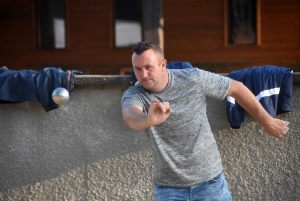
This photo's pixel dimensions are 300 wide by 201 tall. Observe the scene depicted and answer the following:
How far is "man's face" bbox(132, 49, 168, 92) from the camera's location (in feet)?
11.3

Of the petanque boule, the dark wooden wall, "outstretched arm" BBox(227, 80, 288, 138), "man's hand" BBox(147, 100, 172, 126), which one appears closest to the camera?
"man's hand" BBox(147, 100, 172, 126)

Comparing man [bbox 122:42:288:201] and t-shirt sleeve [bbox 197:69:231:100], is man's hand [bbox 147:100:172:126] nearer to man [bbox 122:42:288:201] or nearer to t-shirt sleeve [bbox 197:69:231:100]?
man [bbox 122:42:288:201]

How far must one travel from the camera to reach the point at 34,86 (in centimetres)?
494

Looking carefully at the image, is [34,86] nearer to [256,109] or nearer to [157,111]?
[256,109]

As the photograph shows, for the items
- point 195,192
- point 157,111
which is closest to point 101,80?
point 195,192

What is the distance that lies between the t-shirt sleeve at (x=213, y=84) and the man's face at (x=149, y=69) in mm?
310

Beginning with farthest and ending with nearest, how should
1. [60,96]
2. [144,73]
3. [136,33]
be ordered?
1. [136,33]
2. [60,96]
3. [144,73]

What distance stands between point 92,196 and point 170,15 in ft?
23.8

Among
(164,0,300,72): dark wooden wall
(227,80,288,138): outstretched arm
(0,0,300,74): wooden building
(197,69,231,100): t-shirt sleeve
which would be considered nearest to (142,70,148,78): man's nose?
(197,69,231,100): t-shirt sleeve

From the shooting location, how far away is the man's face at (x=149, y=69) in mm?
3438

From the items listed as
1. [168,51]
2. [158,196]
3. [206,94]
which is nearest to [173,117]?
[206,94]

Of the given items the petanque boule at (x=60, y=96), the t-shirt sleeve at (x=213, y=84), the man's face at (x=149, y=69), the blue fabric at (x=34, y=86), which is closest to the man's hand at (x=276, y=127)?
the t-shirt sleeve at (x=213, y=84)

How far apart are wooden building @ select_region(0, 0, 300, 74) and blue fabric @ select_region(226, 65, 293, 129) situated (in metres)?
6.72

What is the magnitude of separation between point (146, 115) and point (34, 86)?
2053mm
